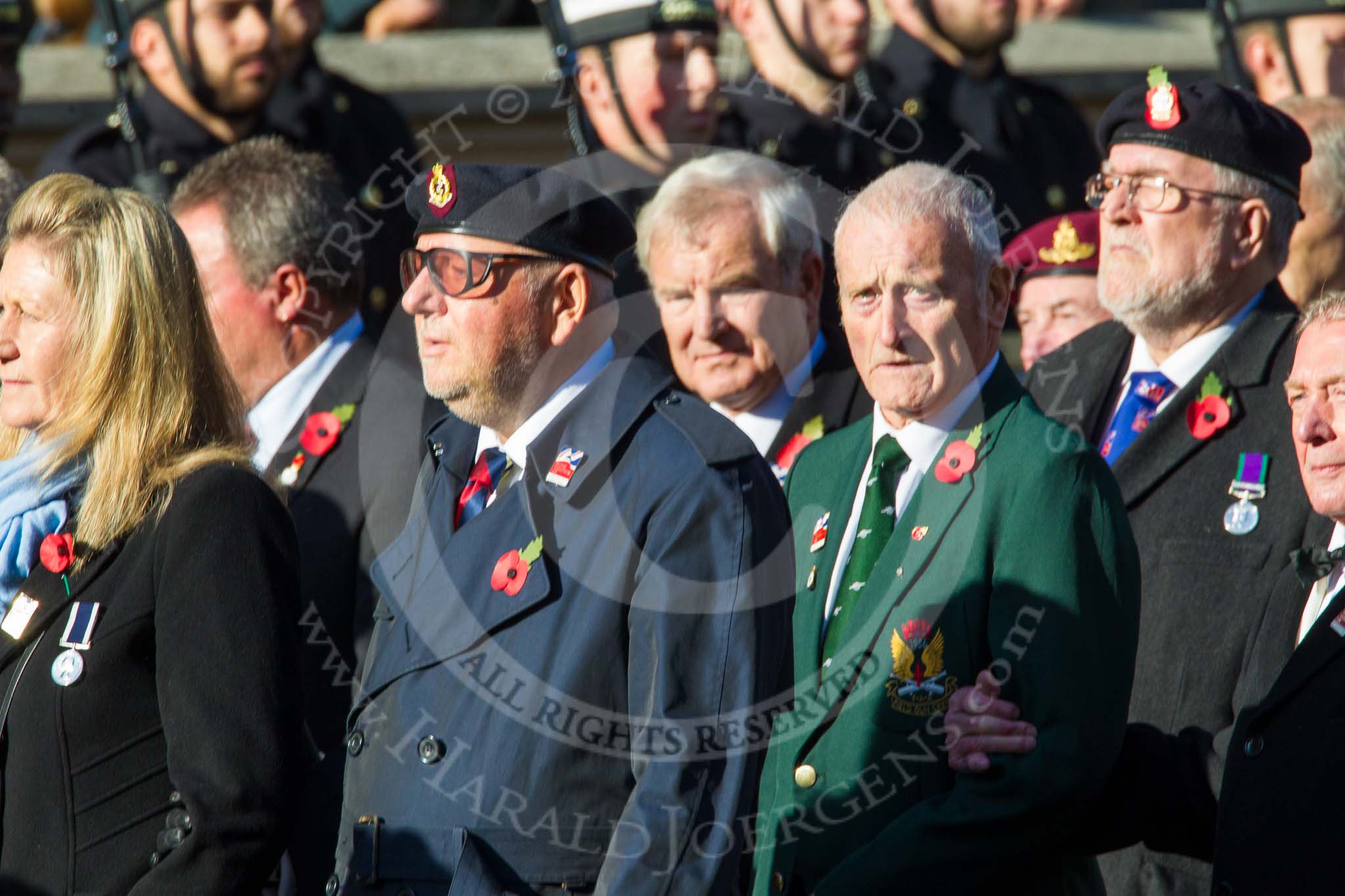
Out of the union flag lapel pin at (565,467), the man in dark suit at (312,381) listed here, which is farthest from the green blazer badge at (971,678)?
the man in dark suit at (312,381)

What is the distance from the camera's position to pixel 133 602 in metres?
3.15

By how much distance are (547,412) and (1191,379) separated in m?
1.72

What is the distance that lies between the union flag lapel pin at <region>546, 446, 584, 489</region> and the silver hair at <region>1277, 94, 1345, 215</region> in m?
2.65

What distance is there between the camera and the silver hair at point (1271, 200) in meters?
4.57

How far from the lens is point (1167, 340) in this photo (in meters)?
4.63

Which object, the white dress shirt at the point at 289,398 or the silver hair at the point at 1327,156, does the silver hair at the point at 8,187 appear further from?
the silver hair at the point at 1327,156

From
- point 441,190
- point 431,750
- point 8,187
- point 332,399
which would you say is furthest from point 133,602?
point 8,187

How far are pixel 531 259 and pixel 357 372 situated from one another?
144 cm

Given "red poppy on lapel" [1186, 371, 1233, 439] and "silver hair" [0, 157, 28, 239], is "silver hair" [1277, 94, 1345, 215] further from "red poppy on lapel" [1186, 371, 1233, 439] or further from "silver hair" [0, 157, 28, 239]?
"silver hair" [0, 157, 28, 239]

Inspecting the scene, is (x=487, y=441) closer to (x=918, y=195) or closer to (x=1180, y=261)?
A: (x=918, y=195)

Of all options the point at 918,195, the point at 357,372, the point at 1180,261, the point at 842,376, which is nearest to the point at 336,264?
the point at 357,372

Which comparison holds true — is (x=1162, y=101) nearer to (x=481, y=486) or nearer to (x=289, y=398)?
(x=481, y=486)

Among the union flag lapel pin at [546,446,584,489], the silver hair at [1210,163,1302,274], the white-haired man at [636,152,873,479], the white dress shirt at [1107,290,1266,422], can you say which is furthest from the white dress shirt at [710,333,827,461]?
the union flag lapel pin at [546,446,584,489]

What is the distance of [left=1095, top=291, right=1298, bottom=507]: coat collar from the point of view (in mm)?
4363
